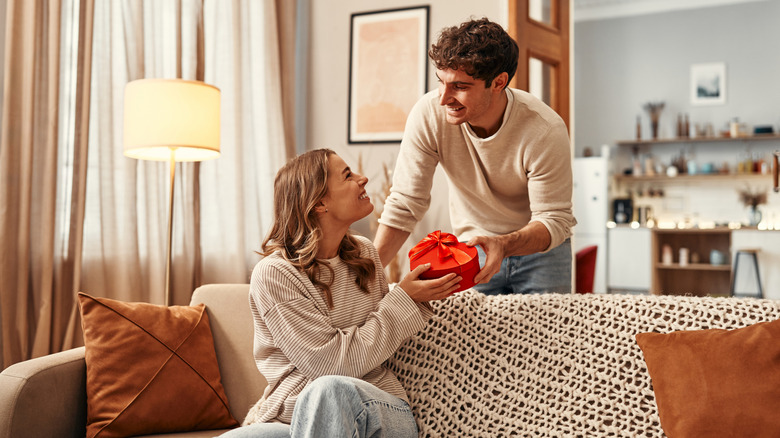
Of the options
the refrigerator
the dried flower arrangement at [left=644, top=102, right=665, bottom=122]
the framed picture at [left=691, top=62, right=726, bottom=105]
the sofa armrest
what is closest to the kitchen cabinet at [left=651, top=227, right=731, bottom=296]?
the refrigerator

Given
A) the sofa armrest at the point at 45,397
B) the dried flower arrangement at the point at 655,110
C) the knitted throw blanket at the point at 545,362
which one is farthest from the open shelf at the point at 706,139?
the sofa armrest at the point at 45,397

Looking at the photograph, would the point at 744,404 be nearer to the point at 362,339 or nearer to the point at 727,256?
the point at 362,339

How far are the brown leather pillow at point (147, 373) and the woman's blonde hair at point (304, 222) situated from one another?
1.51 feet

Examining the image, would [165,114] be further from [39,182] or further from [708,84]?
[708,84]

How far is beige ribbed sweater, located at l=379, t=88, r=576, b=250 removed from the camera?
1903mm

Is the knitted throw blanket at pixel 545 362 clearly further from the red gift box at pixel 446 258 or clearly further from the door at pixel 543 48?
the door at pixel 543 48

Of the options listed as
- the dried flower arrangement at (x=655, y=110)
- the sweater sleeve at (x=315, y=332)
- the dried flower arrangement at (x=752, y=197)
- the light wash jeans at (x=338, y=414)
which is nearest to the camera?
the light wash jeans at (x=338, y=414)

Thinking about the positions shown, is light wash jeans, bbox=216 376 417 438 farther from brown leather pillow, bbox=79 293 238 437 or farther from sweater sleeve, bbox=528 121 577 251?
sweater sleeve, bbox=528 121 577 251

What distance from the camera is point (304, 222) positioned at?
163cm

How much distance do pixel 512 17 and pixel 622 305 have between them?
6.10 feet

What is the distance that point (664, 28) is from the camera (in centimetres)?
739

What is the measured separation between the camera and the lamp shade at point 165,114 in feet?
8.29

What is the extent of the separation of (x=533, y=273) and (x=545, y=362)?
43 centimetres

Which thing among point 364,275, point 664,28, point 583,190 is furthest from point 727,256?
point 364,275
